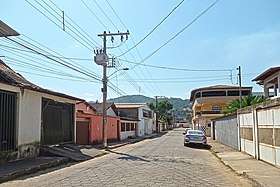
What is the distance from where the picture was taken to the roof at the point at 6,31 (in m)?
15.0

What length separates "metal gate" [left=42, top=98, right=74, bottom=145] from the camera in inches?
741

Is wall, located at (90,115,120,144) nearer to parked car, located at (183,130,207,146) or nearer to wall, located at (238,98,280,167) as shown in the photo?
parked car, located at (183,130,207,146)

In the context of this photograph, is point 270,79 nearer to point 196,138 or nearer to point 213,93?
point 196,138

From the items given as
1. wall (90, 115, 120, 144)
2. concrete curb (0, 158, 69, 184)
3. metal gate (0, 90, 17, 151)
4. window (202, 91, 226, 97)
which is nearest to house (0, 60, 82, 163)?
metal gate (0, 90, 17, 151)

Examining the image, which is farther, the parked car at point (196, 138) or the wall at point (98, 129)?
the wall at point (98, 129)

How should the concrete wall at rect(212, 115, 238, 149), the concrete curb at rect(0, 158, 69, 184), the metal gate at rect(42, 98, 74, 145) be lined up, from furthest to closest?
the concrete wall at rect(212, 115, 238, 149) < the metal gate at rect(42, 98, 74, 145) < the concrete curb at rect(0, 158, 69, 184)

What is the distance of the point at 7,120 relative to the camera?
48.3 ft

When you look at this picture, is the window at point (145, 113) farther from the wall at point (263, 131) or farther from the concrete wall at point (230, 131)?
the wall at point (263, 131)

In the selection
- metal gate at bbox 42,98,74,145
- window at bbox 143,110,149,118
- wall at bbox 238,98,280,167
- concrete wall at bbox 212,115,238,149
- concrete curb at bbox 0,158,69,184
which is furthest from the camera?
window at bbox 143,110,149,118

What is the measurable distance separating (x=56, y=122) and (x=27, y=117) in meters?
3.90

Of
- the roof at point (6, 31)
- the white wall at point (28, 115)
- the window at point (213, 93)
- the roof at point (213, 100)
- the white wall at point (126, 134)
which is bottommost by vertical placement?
the white wall at point (126, 134)

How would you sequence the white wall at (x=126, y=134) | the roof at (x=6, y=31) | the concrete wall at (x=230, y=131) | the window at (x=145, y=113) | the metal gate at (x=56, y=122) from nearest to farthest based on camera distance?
the roof at (x=6, y=31) < the metal gate at (x=56, y=122) < the concrete wall at (x=230, y=131) < the white wall at (x=126, y=134) < the window at (x=145, y=113)

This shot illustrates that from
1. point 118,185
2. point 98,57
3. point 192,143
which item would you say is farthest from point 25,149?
point 192,143

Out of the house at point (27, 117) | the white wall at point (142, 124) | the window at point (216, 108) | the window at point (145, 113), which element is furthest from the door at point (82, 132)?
the window at point (145, 113)
